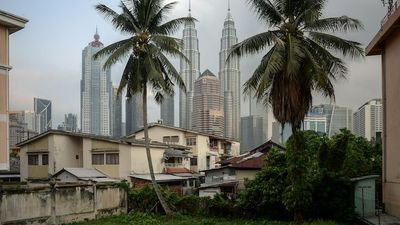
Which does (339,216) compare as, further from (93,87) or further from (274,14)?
(93,87)

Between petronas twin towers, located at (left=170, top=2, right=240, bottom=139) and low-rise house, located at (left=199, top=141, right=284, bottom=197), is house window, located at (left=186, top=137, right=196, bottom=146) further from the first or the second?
low-rise house, located at (left=199, top=141, right=284, bottom=197)

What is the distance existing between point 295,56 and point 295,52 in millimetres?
169

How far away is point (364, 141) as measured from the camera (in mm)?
30000

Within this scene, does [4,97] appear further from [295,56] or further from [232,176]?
[232,176]

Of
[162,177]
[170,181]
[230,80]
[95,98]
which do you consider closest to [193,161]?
[230,80]

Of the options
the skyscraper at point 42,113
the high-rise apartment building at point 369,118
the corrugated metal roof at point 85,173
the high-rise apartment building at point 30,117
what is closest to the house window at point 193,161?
the corrugated metal roof at point 85,173

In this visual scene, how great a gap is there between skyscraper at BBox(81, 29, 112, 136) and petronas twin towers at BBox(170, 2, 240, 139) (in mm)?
10500

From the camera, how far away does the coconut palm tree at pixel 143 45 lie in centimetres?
2392

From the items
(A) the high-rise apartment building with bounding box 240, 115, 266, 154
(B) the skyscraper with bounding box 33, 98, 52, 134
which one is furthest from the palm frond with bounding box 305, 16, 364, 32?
(B) the skyscraper with bounding box 33, 98, 52, 134

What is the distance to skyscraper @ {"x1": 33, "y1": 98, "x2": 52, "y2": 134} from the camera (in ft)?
246

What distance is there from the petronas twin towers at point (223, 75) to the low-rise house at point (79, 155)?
6.89 metres

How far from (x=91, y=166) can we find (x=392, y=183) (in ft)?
82.9

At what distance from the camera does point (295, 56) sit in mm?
17203

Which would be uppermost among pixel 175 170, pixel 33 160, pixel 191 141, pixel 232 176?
pixel 191 141
